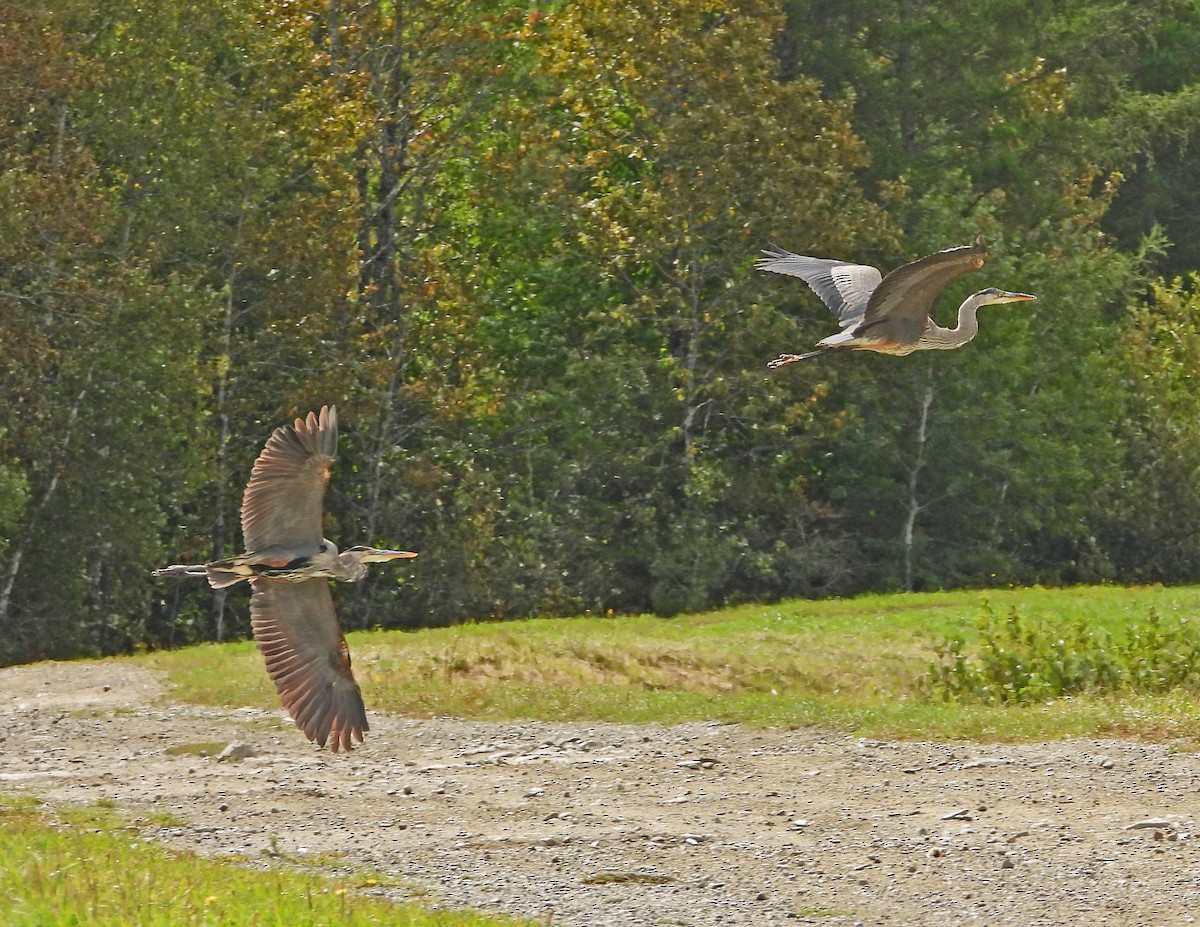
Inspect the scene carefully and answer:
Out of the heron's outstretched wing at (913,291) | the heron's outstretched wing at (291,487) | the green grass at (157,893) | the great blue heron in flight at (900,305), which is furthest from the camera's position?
the great blue heron in flight at (900,305)

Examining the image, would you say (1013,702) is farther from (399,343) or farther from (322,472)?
(399,343)

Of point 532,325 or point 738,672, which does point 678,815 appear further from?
point 532,325

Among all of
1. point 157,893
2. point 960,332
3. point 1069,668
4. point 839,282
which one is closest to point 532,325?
point 1069,668

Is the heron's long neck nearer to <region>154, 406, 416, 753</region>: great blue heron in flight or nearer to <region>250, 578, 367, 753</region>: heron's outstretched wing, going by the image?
<region>154, 406, 416, 753</region>: great blue heron in flight

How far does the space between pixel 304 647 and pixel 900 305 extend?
3.80 metres

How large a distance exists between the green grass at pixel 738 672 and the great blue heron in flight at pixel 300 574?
530cm

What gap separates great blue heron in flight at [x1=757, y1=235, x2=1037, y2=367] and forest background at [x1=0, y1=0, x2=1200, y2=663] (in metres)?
12.5

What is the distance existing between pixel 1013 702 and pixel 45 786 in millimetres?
6732

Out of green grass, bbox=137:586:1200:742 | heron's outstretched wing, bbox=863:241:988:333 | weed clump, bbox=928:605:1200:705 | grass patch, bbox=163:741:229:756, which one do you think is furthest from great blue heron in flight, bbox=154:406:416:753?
weed clump, bbox=928:605:1200:705

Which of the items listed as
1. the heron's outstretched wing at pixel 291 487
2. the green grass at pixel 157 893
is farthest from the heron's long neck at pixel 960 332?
the green grass at pixel 157 893

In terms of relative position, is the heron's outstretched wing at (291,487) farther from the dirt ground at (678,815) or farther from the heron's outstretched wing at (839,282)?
the heron's outstretched wing at (839,282)

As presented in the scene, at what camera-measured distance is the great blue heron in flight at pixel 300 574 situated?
922 centimetres

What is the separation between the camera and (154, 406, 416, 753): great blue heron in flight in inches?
363

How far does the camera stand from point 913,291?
1120 cm
